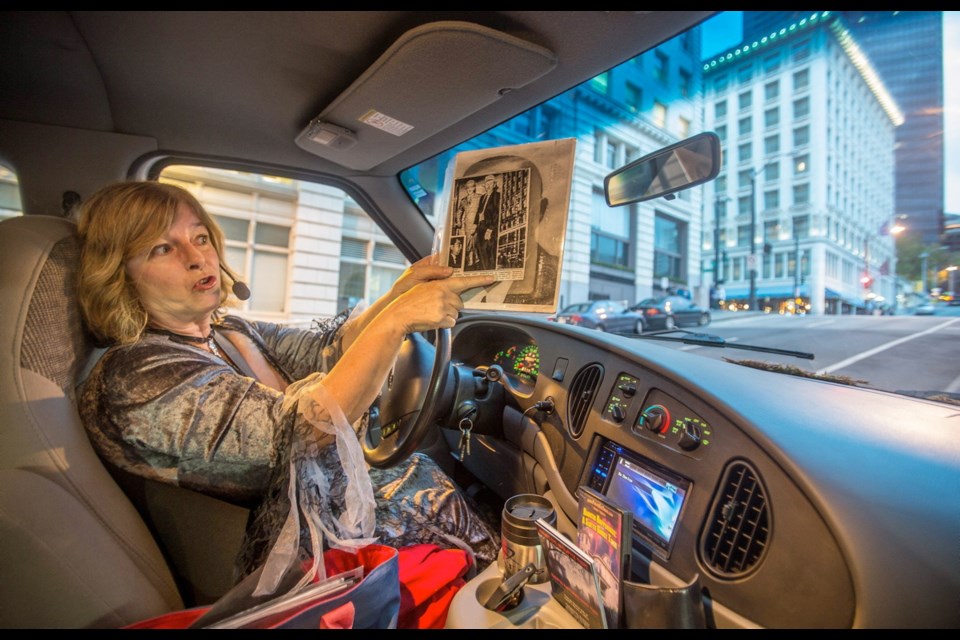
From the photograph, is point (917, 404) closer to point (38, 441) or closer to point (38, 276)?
point (38, 441)

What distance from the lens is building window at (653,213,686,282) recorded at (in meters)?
2.07

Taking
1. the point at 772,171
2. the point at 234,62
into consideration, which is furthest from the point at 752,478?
the point at 234,62

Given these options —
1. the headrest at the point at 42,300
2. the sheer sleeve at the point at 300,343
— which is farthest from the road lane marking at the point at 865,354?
the headrest at the point at 42,300

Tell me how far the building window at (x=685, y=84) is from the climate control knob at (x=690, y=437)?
1276mm

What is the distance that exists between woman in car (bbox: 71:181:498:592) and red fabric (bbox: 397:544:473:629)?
112 millimetres

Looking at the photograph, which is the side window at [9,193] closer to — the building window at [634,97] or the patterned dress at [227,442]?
the patterned dress at [227,442]

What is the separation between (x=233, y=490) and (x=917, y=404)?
186 cm

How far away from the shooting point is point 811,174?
1.50 m

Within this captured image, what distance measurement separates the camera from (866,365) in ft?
4.60

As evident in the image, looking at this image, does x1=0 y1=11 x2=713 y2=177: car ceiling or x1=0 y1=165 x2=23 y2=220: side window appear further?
x1=0 y1=165 x2=23 y2=220: side window

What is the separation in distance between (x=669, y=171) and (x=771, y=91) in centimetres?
54

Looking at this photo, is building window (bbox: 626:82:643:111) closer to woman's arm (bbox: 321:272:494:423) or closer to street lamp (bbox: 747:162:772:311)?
street lamp (bbox: 747:162:772:311)

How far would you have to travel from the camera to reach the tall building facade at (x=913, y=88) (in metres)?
1.20

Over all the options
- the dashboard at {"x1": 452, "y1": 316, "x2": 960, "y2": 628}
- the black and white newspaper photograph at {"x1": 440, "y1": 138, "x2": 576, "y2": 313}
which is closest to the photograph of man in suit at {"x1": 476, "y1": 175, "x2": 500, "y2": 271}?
the black and white newspaper photograph at {"x1": 440, "y1": 138, "x2": 576, "y2": 313}
